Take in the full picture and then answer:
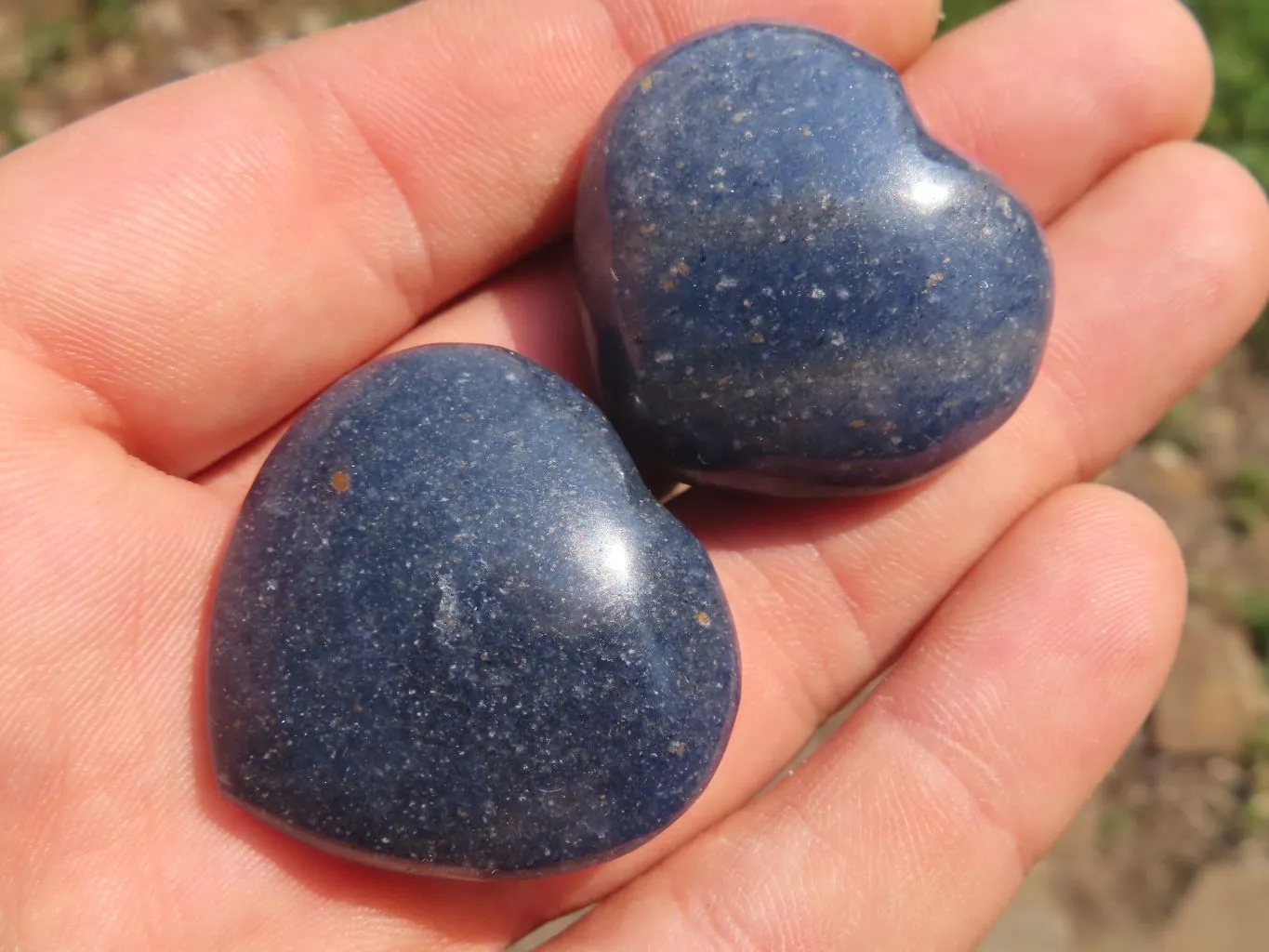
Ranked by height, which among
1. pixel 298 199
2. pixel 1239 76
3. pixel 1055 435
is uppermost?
pixel 298 199

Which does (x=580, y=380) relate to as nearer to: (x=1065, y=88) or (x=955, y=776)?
(x=955, y=776)

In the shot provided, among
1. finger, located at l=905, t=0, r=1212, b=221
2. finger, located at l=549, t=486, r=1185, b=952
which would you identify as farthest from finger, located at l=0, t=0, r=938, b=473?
finger, located at l=549, t=486, r=1185, b=952

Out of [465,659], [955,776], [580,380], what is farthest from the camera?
[580,380]

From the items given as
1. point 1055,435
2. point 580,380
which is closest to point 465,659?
point 580,380

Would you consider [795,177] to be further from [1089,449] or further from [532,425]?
[1089,449]

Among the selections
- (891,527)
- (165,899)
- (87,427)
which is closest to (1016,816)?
(891,527)

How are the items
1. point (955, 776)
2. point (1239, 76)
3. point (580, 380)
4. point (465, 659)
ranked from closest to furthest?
point (465, 659) → point (955, 776) → point (580, 380) → point (1239, 76)

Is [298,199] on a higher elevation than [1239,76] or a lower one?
higher
